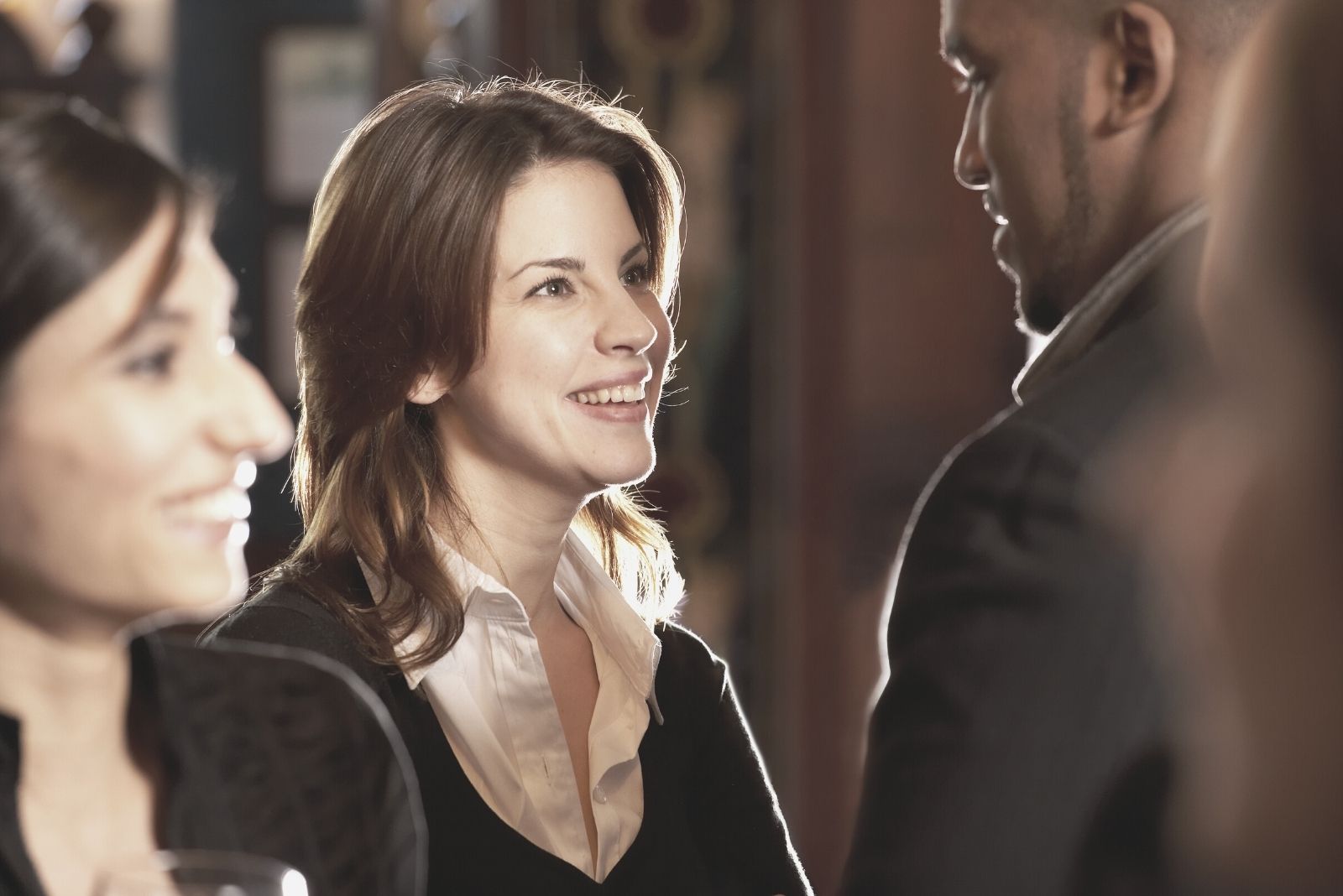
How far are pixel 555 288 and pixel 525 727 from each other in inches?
A: 17.3

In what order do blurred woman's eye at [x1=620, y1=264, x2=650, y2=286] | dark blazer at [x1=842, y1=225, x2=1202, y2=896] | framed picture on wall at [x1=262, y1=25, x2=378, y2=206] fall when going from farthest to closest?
framed picture on wall at [x1=262, y1=25, x2=378, y2=206] → blurred woman's eye at [x1=620, y1=264, x2=650, y2=286] → dark blazer at [x1=842, y1=225, x2=1202, y2=896]

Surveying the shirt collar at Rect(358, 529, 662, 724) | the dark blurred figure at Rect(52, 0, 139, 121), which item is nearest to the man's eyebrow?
the shirt collar at Rect(358, 529, 662, 724)

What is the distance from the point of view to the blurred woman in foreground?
892 millimetres

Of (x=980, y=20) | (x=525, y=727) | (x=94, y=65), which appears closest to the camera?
(x=980, y=20)

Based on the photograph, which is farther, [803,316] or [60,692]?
[803,316]

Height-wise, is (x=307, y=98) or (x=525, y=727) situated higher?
(x=307, y=98)

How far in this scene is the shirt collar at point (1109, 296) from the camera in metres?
1.29

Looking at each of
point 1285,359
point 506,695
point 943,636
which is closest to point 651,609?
point 506,695

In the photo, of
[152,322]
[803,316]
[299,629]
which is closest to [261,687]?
[152,322]

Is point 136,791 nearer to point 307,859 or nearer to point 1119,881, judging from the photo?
point 307,859

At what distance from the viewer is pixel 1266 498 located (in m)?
0.80

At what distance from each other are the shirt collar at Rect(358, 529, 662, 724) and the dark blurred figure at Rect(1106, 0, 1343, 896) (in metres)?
0.67

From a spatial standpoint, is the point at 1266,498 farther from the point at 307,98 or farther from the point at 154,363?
the point at 307,98

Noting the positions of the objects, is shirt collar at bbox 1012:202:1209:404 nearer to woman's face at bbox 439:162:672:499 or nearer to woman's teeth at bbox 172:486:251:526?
A: woman's face at bbox 439:162:672:499
